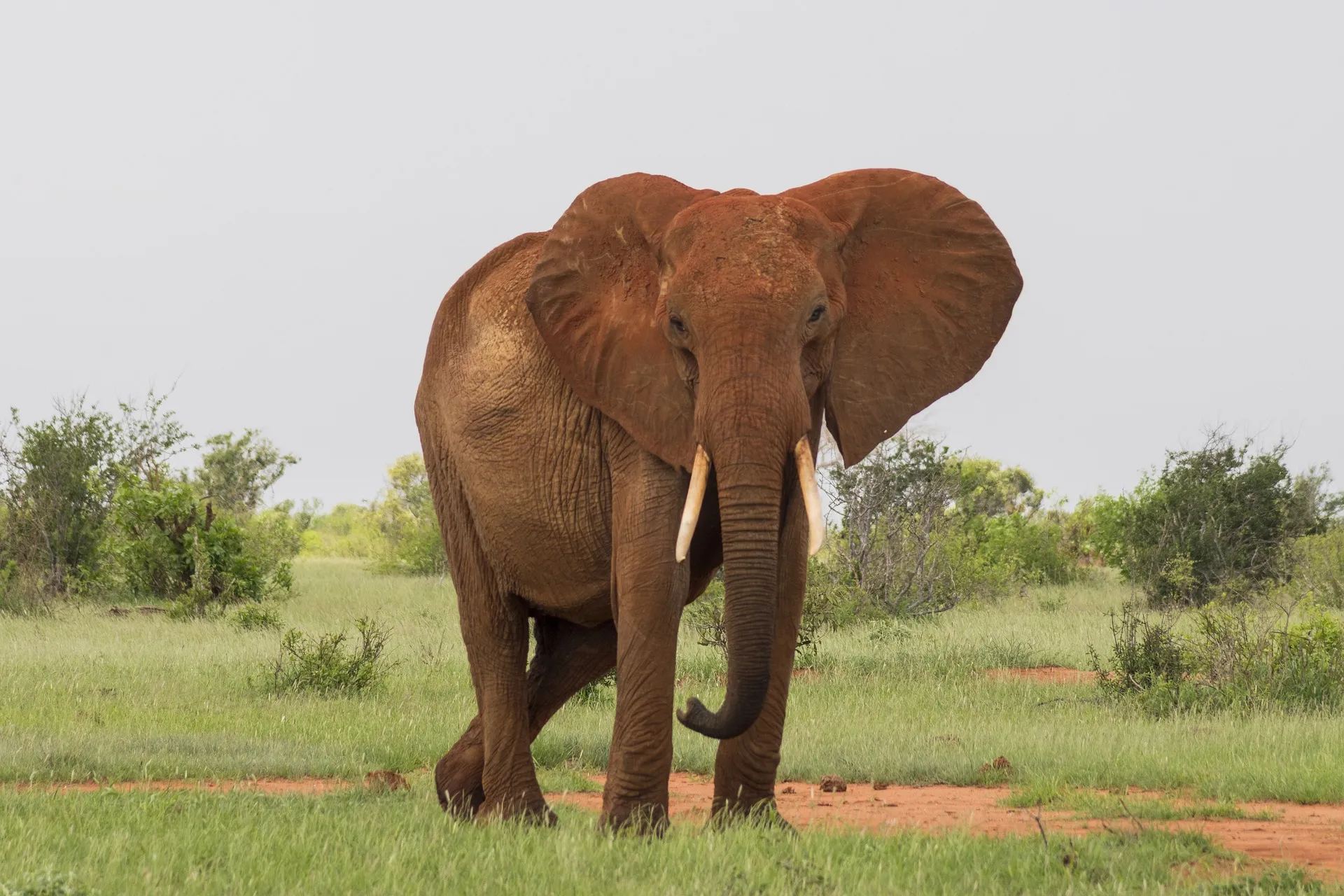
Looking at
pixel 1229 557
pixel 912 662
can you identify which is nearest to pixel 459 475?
pixel 912 662

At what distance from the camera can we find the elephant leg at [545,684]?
312 inches

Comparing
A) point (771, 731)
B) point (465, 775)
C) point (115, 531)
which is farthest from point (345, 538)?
point (771, 731)

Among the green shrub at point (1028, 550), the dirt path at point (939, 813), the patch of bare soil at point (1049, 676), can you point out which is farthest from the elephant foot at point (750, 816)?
the green shrub at point (1028, 550)

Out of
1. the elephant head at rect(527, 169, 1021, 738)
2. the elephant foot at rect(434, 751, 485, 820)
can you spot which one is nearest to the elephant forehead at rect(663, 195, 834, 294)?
the elephant head at rect(527, 169, 1021, 738)

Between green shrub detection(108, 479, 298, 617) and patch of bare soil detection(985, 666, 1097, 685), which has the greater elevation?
green shrub detection(108, 479, 298, 617)

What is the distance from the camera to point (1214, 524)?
903 inches

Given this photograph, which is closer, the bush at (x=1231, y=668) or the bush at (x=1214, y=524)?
the bush at (x=1231, y=668)

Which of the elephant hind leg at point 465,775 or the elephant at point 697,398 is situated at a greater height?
the elephant at point 697,398

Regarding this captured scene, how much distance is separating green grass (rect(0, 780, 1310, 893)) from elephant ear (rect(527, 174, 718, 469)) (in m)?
1.55

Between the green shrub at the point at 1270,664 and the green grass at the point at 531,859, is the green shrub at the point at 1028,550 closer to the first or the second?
the green shrub at the point at 1270,664

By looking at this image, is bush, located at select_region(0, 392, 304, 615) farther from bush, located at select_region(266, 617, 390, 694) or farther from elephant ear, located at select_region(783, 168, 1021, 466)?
elephant ear, located at select_region(783, 168, 1021, 466)

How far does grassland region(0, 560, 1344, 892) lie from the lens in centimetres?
563

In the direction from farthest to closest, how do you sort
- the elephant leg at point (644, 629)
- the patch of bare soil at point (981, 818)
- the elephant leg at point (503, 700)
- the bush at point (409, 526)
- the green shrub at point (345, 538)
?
the green shrub at point (345, 538) < the bush at point (409, 526) < the elephant leg at point (503, 700) < the patch of bare soil at point (981, 818) < the elephant leg at point (644, 629)

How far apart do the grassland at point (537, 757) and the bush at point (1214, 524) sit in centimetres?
482
